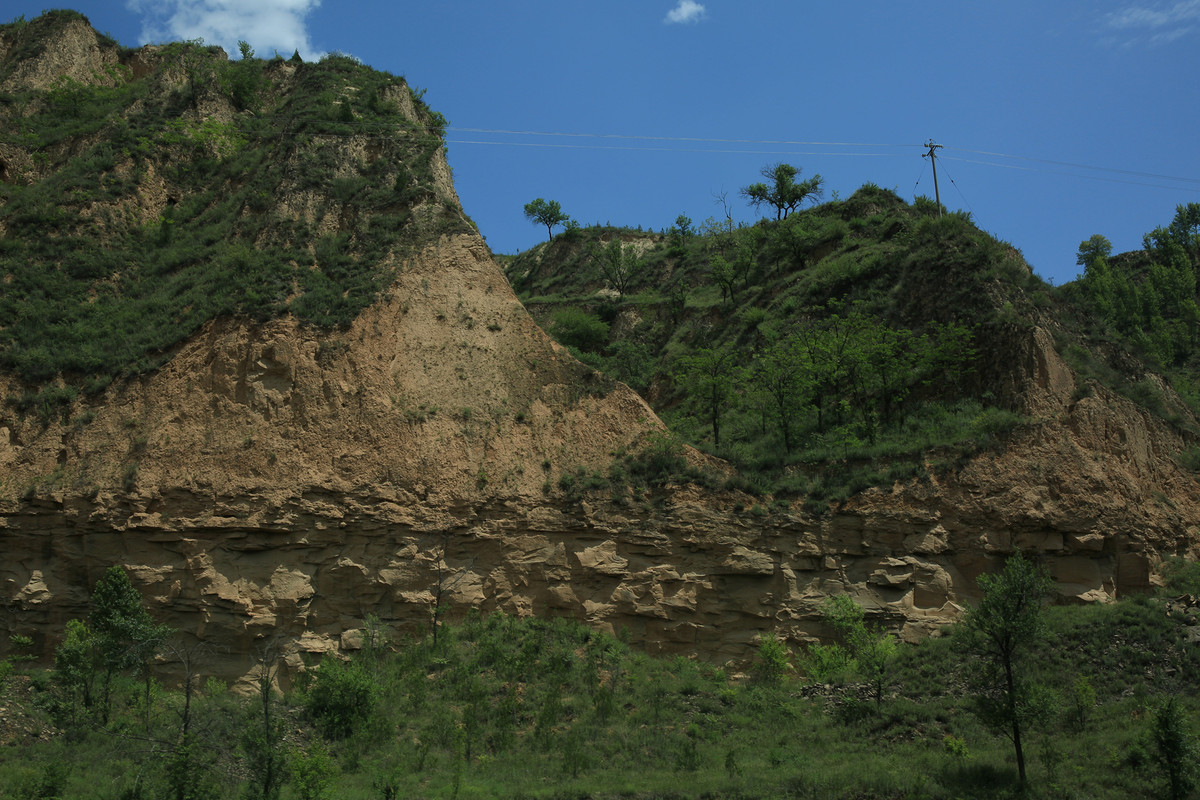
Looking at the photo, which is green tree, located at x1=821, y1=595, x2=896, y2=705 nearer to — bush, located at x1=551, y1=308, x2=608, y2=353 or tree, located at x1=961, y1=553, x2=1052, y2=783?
tree, located at x1=961, y1=553, x2=1052, y2=783

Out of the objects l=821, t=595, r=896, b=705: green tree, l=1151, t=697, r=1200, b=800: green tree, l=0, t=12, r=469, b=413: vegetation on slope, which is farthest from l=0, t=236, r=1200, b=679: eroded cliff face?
l=1151, t=697, r=1200, b=800: green tree

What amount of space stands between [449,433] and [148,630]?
403 inches

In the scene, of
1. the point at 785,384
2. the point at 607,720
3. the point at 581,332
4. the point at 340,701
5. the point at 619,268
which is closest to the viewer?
the point at 340,701

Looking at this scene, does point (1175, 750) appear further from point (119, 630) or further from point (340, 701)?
point (119, 630)

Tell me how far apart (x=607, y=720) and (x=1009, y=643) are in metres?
10.8

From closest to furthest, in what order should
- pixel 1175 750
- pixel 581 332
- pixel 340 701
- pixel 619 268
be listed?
1. pixel 1175 750
2. pixel 340 701
3. pixel 581 332
4. pixel 619 268

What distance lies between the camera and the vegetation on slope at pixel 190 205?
2791cm

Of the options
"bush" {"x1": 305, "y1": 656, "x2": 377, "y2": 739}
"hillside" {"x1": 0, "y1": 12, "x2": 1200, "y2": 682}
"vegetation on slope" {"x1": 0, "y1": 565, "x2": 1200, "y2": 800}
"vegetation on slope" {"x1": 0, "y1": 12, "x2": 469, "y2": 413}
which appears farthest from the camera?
"vegetation on slope" {"x1": 0, "y1": 12, "x2": 469, "y2": 413}

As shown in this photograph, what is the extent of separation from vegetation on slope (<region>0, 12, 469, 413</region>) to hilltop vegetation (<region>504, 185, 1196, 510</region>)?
14586 millimetres

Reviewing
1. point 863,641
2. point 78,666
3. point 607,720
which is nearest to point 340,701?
point 78,666

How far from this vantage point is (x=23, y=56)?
Answer: 135ft

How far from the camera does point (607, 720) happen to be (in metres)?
23.0

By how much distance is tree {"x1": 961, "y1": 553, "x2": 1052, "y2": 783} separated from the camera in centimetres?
1998

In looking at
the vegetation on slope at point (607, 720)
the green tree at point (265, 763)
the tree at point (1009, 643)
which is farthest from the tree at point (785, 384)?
the green tree at point (265, 763)
